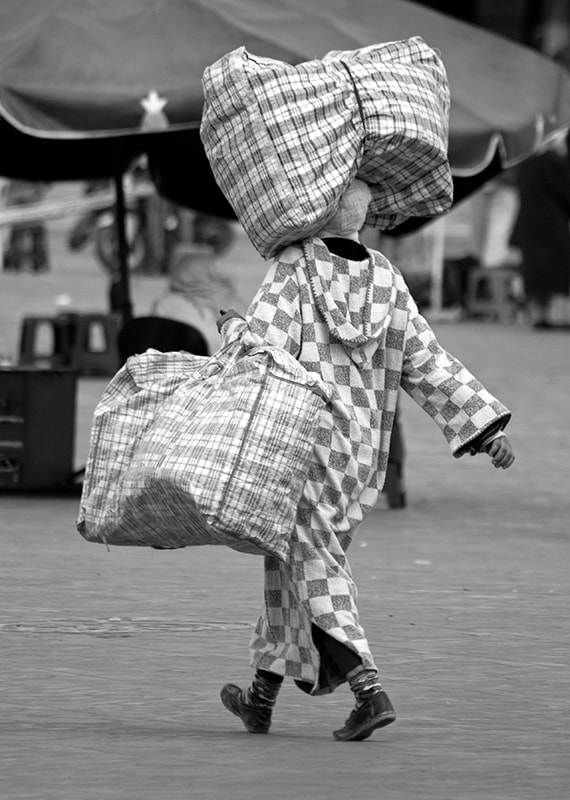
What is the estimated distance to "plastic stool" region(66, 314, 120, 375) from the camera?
53.0 ft

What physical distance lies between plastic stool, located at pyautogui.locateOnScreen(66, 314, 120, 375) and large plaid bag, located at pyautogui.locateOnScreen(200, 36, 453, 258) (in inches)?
430

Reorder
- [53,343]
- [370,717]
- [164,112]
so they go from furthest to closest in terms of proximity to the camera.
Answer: [53,343] → [164,112] → [370,717]

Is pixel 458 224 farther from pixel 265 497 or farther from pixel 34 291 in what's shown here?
pixel 265 497

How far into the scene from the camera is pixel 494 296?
25219 millimetres

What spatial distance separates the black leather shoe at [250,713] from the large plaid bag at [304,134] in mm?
1180

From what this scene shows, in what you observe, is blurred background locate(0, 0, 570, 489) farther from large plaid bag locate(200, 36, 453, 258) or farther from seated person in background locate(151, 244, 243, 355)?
large plaid bag locate(200, 36, 453, 258)

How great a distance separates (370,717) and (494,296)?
20.6 m

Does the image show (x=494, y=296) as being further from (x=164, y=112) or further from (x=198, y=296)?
(x=164, y=112)

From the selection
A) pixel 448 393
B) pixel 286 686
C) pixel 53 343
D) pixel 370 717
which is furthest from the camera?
pixel 53 343

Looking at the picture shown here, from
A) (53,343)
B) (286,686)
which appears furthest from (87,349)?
(286,686)

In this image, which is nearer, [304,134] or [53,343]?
[304,134]

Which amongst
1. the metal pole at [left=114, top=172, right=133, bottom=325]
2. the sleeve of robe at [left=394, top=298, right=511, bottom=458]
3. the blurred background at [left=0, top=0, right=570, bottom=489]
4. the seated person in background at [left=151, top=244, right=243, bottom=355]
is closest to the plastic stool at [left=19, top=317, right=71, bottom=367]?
the blurred background at [left=0, top=0, right=570, bottom=489]

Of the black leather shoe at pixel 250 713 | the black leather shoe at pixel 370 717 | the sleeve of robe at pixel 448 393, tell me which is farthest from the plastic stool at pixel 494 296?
the black leather shoe at pixel 370 717

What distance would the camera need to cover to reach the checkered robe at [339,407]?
16.0 feet
